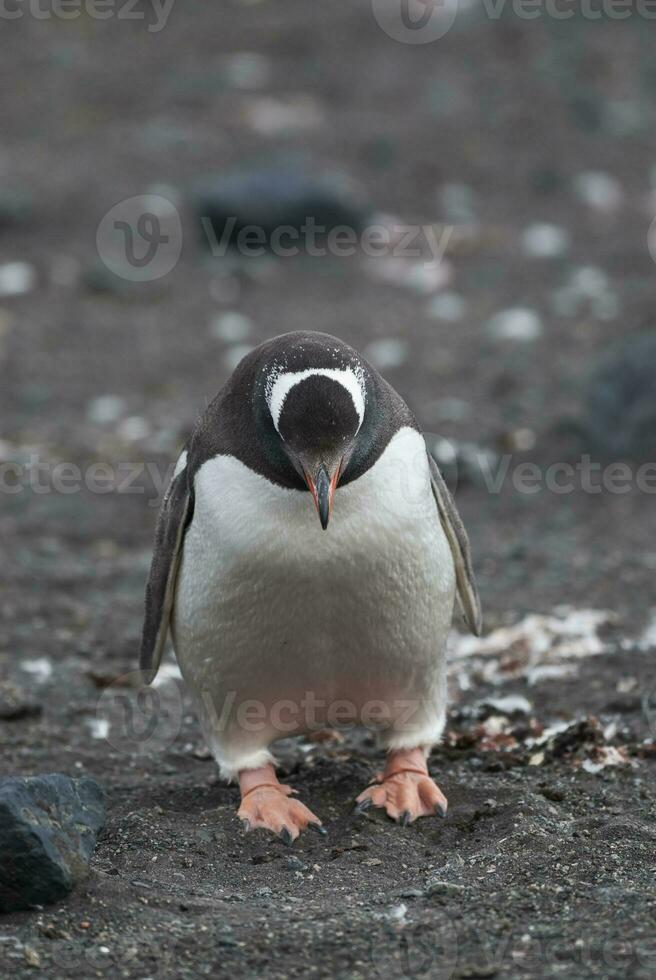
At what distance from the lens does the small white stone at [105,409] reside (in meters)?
10.8

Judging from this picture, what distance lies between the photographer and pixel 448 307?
12250 millimetres

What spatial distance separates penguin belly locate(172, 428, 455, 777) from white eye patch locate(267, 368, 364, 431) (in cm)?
25

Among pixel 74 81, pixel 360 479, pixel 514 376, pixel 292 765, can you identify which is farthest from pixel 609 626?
pixel 74 81

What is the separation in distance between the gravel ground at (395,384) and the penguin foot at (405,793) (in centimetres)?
7

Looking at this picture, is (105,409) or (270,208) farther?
(270,208)

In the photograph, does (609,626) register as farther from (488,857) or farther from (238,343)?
(238,343)

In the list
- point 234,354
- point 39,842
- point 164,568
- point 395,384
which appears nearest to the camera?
point 39,842

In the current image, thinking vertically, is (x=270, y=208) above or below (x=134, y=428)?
above

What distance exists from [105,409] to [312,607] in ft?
20.6

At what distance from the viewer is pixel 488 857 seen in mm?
4547
